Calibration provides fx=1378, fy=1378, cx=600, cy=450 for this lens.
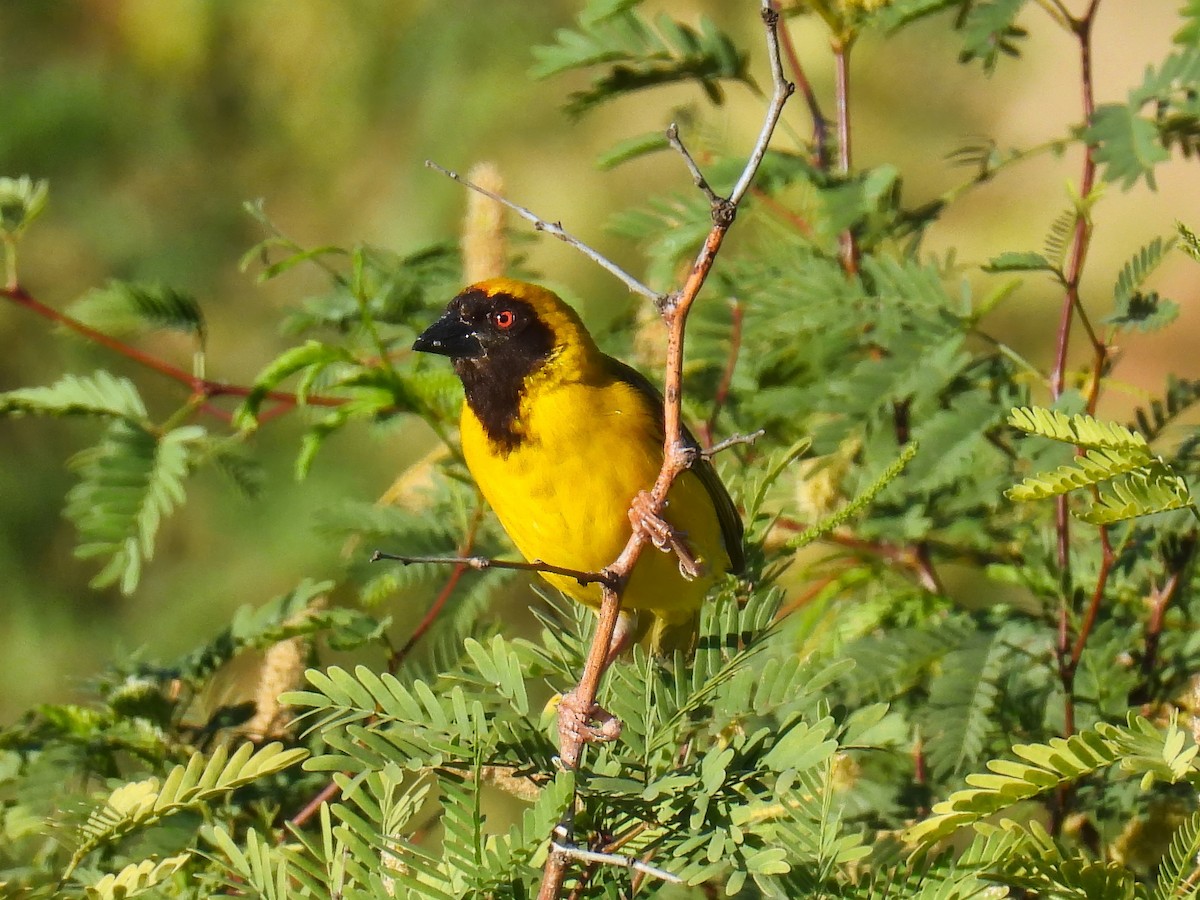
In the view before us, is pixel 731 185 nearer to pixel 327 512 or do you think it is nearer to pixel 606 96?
pixel 606 96

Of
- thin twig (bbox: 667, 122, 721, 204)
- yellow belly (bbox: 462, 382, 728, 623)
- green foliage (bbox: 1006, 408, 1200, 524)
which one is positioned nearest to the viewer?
thin twig (bbox: 667, 122, 721, 204)

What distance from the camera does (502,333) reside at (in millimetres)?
2375

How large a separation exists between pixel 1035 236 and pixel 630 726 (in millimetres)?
3481

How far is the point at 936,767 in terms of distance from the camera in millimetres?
1835

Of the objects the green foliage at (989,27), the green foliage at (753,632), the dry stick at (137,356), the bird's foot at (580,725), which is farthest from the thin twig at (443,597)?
the green foliage at (989,27)

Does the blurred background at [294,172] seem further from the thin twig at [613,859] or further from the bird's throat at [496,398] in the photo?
the thin twig at [613,859]

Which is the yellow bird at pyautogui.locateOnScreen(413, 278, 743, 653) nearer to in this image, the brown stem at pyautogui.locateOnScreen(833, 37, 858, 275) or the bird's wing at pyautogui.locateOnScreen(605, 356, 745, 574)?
the bird's wing at pyautogui.locateOnScreen(605, 356, 745, 574)

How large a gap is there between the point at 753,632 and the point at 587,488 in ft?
2.48

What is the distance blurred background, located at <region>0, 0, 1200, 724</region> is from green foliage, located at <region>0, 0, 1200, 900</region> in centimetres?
215

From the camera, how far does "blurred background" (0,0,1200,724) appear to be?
15.5ft

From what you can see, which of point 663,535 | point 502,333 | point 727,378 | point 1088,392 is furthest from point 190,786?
point 1088,392

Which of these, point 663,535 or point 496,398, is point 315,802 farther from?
point 496,398

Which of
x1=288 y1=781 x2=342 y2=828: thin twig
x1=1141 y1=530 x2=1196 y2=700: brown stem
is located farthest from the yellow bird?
x1=1141 y1=530 x2=1196 y2=700: brown stem

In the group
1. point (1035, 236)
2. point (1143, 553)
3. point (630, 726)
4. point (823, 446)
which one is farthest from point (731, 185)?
point (1035, 236)
